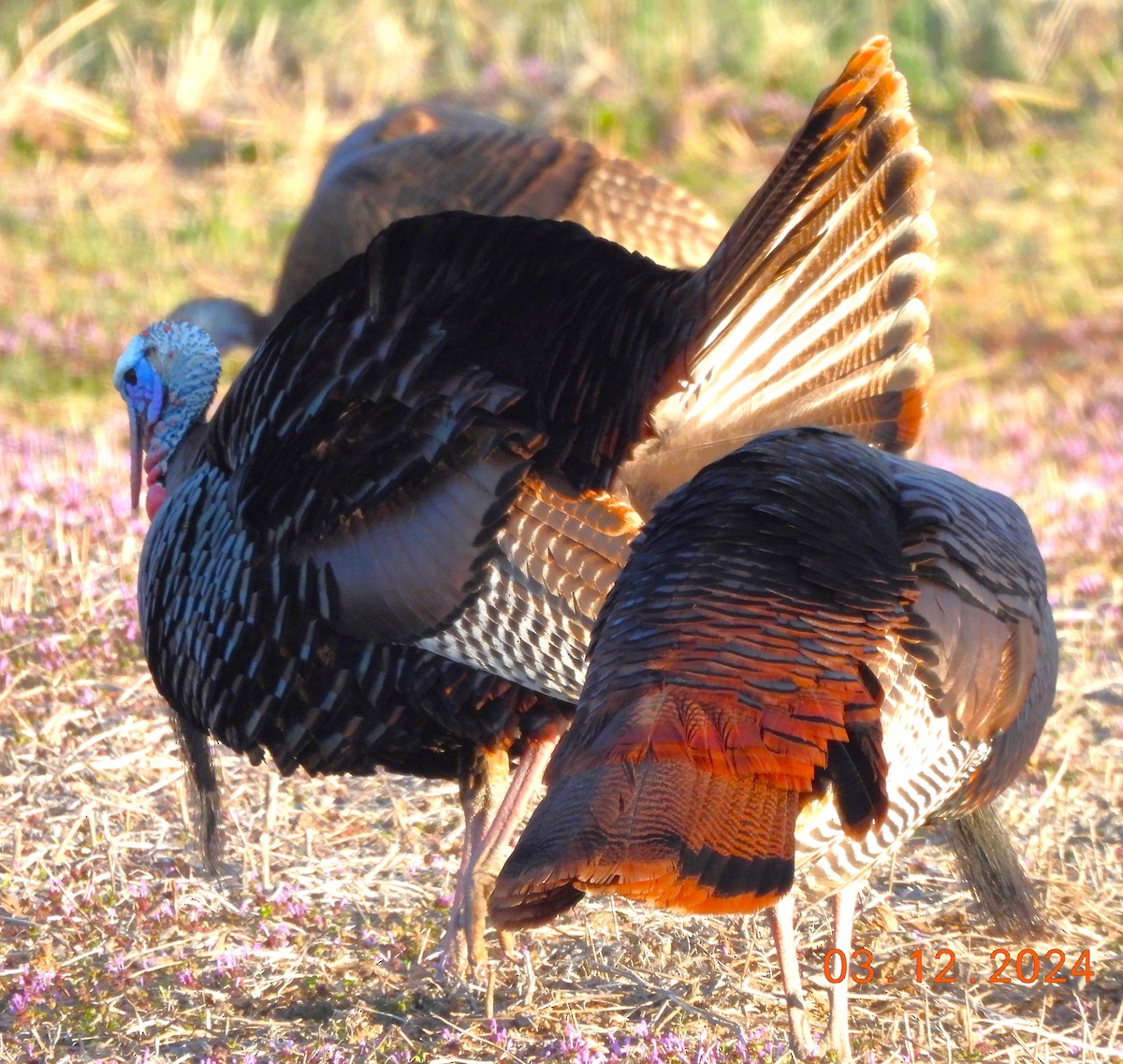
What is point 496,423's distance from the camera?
2766mm

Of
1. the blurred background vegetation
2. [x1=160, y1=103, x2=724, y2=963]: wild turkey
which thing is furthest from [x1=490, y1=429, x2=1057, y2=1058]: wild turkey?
the blurred background vegetation

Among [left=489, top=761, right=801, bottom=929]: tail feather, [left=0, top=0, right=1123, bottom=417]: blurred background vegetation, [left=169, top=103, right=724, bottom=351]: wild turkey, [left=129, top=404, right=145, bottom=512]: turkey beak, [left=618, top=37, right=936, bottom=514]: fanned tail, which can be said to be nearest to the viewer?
[left=489, top=761, right=801, bottom=929]: tail feather

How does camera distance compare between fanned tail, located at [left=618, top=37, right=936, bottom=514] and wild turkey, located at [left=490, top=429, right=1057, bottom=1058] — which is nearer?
wild turkey, located at [left=490, top=429, right=1057, bottom=1058]

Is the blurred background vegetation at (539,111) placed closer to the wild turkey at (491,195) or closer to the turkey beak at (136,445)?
the wild turkey at (491,195)

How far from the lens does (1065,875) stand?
10.6 ft

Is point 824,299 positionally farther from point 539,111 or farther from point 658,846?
point 539,111

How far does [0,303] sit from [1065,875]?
5702 millimetres

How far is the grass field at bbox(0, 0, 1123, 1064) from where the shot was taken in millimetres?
2760

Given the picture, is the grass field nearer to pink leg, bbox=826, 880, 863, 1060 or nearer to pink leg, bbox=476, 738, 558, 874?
pink leg, bbox=826, 880, 863, 1060

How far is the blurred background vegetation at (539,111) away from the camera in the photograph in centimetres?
801

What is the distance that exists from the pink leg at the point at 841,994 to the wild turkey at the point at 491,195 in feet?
8.94

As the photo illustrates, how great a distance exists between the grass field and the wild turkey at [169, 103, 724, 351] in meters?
1.02

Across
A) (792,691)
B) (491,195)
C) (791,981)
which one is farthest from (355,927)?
(491,195)

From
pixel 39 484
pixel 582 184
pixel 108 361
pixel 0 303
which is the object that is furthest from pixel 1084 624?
pixel 0 303
